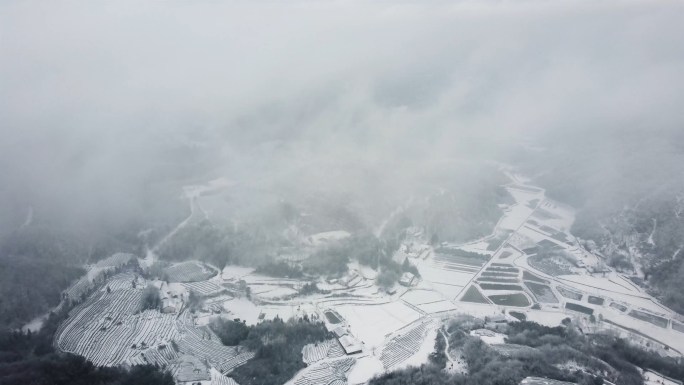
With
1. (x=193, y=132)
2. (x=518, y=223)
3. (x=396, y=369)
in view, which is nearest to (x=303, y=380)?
(x=396, y=369)

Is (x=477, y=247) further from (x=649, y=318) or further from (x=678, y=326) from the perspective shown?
(x=678, y=326)

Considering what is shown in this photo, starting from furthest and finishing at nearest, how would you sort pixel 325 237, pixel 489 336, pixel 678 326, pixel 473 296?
pixel 325 237 < pixel 473 296 < pixel 678 326 < pixel 489 336

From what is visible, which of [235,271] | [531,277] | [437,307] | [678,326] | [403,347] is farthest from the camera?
[531,277]

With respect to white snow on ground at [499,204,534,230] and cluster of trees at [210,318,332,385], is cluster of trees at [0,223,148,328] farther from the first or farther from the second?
white snow on ground at [499,204,534,230]

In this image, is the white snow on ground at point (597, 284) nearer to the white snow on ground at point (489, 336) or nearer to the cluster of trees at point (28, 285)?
the white snow on ground at point (489, 336)

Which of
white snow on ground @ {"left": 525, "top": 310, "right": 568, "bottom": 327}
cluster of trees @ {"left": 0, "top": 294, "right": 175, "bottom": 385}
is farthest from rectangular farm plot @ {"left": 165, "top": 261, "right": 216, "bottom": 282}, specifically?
white snow on ground @ {"left": 525, "top": 310, "right": 568, "bottom": 327}

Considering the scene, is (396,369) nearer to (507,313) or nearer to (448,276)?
Answer: (507,313)

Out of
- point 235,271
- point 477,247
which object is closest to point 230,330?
point 235,271
